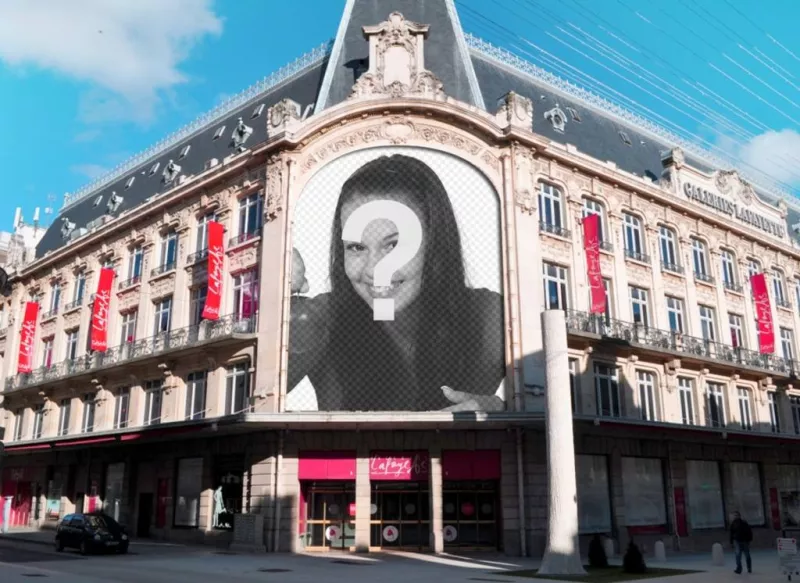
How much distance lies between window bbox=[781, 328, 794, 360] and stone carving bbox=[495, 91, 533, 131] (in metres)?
20.0

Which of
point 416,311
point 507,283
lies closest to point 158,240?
point 416,311

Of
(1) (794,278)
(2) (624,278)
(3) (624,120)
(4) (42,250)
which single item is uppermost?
(3) (624,120)

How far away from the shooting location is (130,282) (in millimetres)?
36125

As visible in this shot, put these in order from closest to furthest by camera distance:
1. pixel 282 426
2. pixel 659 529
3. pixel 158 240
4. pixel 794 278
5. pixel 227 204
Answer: pixel 282 426 < pixel 659 529 < pixel 227 204 < pixel 158 240 < pixel 794 278

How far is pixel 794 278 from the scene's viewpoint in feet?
135

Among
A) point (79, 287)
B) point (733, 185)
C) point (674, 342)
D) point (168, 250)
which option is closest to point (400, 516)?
point (674, 342)

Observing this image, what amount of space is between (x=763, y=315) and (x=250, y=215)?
992 inches

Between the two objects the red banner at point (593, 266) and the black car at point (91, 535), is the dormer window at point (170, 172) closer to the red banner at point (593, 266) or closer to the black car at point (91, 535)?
the black car at point (91, 535)

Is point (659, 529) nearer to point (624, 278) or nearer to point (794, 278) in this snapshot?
point (624, 278)

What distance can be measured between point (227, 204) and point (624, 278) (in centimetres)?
1730

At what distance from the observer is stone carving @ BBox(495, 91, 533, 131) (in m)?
29.1

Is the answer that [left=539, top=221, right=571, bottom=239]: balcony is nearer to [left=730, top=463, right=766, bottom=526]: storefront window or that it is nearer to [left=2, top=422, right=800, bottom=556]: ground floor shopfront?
[left=2, top=422, right=800, bottom=556]: ground floor shopfront

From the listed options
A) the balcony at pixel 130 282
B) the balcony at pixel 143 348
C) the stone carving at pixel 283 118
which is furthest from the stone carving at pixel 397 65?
the balcony at pixel 130 282

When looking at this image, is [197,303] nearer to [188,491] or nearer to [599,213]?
[188,491]
